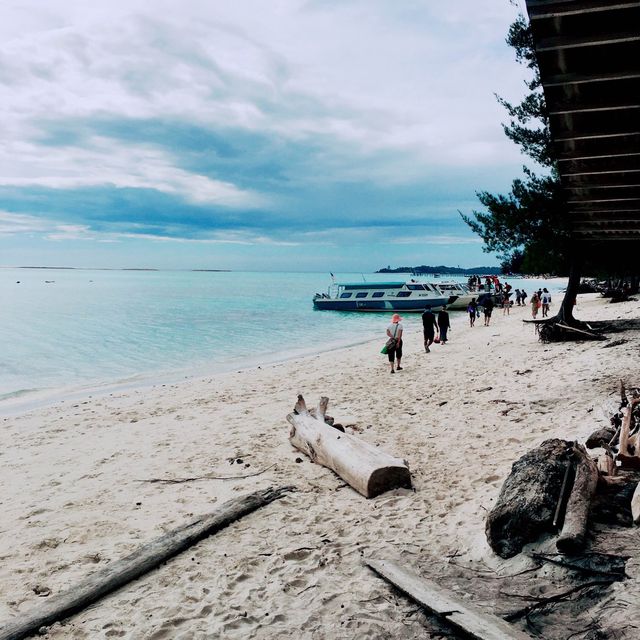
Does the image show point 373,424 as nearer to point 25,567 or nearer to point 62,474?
point 62,474

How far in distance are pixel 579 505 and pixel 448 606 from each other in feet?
4.85

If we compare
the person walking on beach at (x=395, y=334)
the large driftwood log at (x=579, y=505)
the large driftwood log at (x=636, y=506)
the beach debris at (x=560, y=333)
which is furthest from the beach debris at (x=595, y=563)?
the beach debris at (x=560, y=333)

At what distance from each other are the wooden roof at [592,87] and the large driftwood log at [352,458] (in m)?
3.79

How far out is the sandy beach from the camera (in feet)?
13.0

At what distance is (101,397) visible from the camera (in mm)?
15594

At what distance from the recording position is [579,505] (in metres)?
4.13

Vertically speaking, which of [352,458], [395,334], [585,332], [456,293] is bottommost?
[352,458]

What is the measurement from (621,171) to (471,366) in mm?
10724

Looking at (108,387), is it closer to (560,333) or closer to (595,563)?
(560,333)

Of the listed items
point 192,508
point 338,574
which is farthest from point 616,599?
point 192,508

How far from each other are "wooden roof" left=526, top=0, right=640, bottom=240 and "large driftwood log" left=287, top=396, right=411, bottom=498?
3.79 metres

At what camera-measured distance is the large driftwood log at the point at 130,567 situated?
12.6 ft

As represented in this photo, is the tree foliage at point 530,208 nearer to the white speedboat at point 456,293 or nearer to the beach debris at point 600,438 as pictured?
the beach debris at point 600,438

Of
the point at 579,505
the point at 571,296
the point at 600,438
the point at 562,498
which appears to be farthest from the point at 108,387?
the point at 571,296
